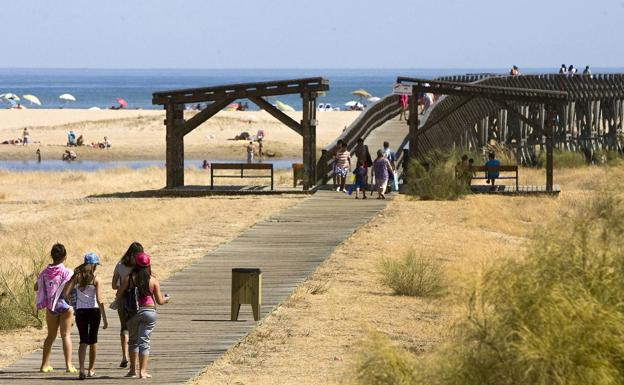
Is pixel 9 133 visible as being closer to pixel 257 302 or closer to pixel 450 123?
pixel 450 123

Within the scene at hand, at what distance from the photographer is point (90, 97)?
6373 inches

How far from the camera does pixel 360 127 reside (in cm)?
3922

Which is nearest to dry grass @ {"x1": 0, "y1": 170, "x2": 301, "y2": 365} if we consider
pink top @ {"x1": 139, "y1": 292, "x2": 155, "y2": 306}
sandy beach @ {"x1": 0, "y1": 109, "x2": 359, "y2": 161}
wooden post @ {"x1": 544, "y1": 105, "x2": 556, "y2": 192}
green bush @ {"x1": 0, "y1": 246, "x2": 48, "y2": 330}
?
green bush @ {"x1": 0, "y1": 246, "x2": 48, "y2": 330}

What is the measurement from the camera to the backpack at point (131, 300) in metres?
12.5

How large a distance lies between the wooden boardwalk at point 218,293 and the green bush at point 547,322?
4105 millimetres

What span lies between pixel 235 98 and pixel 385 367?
78.8 ft

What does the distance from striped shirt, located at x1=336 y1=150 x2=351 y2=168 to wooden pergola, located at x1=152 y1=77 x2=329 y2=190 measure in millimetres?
1719

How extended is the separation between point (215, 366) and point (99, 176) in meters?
34.1

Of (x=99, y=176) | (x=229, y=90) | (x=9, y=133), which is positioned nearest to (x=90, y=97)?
(x=9, y=133)

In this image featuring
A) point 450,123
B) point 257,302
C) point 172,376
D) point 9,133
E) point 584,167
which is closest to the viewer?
point 172,376

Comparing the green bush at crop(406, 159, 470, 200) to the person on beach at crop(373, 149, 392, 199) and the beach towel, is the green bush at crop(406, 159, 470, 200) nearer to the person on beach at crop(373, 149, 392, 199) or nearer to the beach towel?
the person on beach at crop(373, 149, 392, 199)

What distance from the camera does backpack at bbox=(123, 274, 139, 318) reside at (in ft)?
40.9

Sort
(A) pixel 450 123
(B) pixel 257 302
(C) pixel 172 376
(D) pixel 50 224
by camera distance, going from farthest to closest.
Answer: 1. (A) pixel 450 123
2. (D) pixel 50 224
3. (B) pixel 257 302
4. (C) pixel 172 376

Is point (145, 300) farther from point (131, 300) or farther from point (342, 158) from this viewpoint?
point (342, 158)
